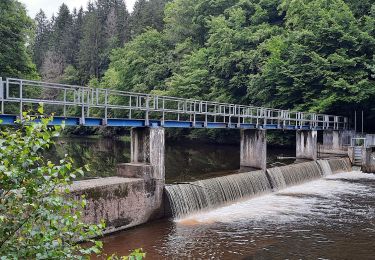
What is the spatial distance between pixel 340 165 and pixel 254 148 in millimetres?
10921

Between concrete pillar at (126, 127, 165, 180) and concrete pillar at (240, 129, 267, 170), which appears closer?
concrete pillar at (126, 127, 165, 180)

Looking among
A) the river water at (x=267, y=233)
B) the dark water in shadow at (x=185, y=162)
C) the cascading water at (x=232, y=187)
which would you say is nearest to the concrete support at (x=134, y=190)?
the river water at (x=267, y=233)

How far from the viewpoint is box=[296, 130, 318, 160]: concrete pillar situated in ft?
118

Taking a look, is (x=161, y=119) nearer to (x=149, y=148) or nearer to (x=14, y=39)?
(x=149, y=148)

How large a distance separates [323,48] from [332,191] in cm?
2348

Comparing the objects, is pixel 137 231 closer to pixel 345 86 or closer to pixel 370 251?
pixel 370 251

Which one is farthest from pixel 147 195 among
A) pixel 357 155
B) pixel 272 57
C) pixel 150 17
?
pixel 150 17

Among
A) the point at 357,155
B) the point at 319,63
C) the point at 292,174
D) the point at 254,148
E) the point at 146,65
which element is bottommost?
the point at 292,174

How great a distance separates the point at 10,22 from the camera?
33062mm

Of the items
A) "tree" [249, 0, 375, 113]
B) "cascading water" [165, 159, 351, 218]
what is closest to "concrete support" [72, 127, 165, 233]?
"cascading water" [165, 159, 351, 218]

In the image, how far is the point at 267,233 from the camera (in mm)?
16625

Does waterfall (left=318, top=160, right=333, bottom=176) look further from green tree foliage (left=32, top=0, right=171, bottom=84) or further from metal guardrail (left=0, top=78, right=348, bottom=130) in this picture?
Answer: green tree foliage (left=32, top=0, right=171, bottom=84)

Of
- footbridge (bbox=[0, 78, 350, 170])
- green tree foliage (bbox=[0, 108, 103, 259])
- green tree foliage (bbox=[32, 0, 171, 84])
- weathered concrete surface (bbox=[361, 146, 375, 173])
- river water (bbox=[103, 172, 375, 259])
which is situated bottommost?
river water (bbox=[103, 172, 375, 259])

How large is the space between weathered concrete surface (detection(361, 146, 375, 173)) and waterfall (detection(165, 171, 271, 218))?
50.1 ft
